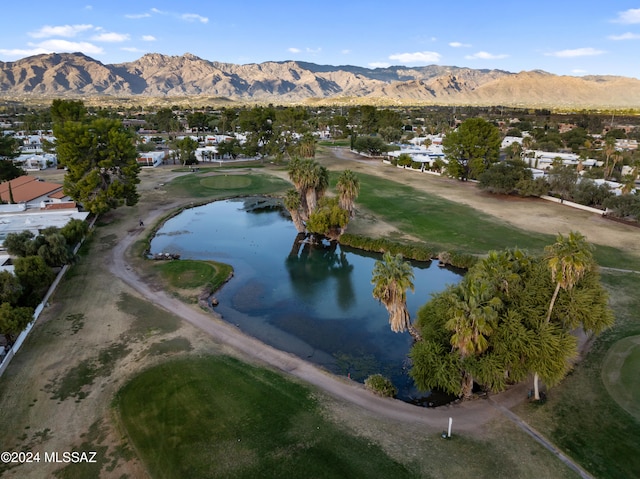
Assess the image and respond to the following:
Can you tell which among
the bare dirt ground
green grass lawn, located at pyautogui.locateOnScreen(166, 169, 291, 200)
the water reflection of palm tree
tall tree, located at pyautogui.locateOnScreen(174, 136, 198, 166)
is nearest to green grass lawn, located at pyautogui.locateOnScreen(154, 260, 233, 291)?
the bare dirt ground

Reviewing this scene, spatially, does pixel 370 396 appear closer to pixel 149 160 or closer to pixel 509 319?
pixel 509 319

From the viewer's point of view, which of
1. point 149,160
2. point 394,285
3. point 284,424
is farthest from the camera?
point 149,160

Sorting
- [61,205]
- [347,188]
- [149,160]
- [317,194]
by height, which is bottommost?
[149,160]

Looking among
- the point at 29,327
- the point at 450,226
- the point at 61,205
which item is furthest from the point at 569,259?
the point at 61,205

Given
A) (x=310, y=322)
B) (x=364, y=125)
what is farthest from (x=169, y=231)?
(x=364, y=125)

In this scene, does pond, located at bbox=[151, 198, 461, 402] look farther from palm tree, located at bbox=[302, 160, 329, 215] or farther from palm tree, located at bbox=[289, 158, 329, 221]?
palm tree, located at bbox=[289, 158, 329, 221]

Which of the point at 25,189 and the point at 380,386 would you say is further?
the point at 25,189

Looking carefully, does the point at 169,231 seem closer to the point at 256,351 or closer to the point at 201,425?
the point at 256,351
